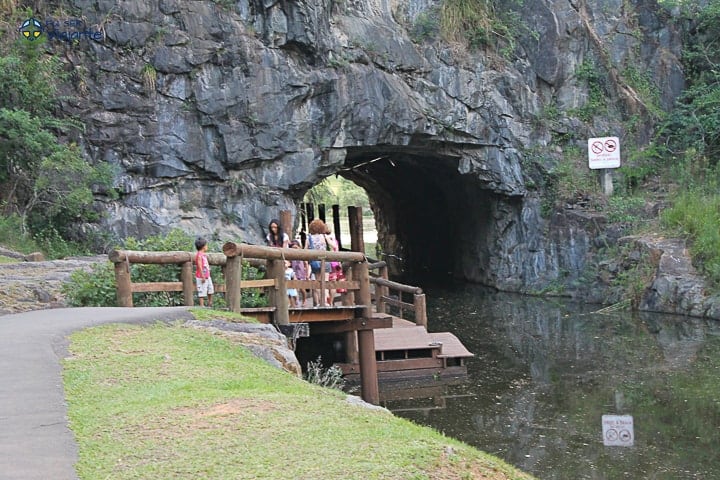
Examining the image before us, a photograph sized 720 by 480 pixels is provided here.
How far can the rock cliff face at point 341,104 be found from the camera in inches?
900

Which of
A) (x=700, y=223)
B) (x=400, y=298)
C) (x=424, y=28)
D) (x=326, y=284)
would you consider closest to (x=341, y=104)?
(x=424, y=28)

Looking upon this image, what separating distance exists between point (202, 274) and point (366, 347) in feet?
11.8

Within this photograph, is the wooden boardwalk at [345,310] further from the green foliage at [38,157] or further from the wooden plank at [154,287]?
the green foliage at [38,157]

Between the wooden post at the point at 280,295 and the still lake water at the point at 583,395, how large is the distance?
272 cm

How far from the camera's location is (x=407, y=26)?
27.6 meters

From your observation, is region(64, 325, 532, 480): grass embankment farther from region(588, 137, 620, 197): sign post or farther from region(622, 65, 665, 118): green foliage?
region(622, 65, 665, 118): green foliage

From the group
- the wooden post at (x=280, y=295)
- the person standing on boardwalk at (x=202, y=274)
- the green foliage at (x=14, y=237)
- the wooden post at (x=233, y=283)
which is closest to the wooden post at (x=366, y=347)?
the wooden post at (x=280, y=295)

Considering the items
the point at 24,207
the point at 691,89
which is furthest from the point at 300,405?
the point at 691,89

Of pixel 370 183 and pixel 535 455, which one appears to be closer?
pixel 535 455

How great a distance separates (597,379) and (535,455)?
477 centimetres

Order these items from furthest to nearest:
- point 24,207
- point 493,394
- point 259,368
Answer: point 24,207, point 493,394, point 259,368

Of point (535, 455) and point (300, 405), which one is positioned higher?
point (300, 405)

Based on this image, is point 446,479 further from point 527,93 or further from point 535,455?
point 527,93

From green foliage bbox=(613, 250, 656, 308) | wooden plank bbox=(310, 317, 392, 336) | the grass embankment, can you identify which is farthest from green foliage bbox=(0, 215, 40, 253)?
green foliage bbox=(613, 250, 656, 308)
